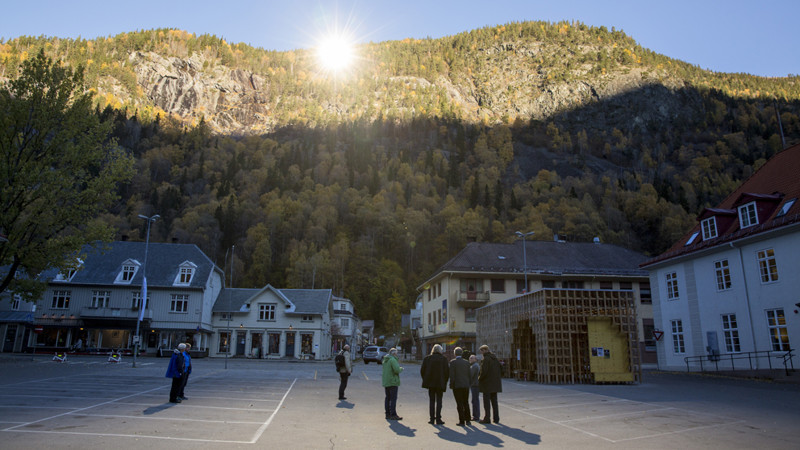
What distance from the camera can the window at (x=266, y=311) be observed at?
56906 millimetres

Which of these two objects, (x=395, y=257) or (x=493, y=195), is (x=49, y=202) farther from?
(x=493, y=195)

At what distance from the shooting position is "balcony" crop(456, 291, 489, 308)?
1777 inches

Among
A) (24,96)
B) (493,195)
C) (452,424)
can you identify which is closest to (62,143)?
(24,96)

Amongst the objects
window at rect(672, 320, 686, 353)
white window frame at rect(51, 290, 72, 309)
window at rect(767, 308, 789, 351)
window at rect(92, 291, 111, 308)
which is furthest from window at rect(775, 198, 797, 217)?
white window frame at rect(51, 290, 72, 309)

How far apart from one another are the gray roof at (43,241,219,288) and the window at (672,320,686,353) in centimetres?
Result: 4321

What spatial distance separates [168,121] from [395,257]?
428 ft

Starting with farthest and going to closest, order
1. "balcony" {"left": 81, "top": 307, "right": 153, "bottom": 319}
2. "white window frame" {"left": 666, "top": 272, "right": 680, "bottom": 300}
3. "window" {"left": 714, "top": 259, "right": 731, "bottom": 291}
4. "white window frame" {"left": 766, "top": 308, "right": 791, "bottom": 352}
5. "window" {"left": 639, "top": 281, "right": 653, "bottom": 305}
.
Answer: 1. "balcony" {"left": 81, "top": 307, "right": 153, "bottom": 319}
2. "window" {"left": 639, "top": 281, "right": 653, "bottom": 305}
3. "white window frame" {"left": 666, "top": 272, "right": 680, "bottom": 300}
4. "window" {"left": 714, "top": 259, "right": 731, "bottom": 291}
5. "white window frame" {"left": 766, "top": 308, "right": 791, "bottom": 352}

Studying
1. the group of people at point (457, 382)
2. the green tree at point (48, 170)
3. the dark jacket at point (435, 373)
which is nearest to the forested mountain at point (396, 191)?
the green tree at point (48, 170)

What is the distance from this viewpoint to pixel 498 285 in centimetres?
4650

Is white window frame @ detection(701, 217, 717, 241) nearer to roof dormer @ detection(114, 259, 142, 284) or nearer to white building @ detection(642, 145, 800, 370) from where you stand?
white building @ detection(642, 145, 800, 370)

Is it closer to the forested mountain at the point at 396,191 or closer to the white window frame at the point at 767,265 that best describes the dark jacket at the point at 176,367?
the white window frame at the point at 767,265

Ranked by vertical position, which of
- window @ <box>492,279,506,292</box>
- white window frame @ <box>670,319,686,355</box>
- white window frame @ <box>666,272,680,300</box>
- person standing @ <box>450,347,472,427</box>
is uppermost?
window @ <box>492,279,506,292</box>

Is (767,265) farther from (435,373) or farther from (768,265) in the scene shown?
(435,373)

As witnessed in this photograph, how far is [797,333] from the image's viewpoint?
22.6 meters
